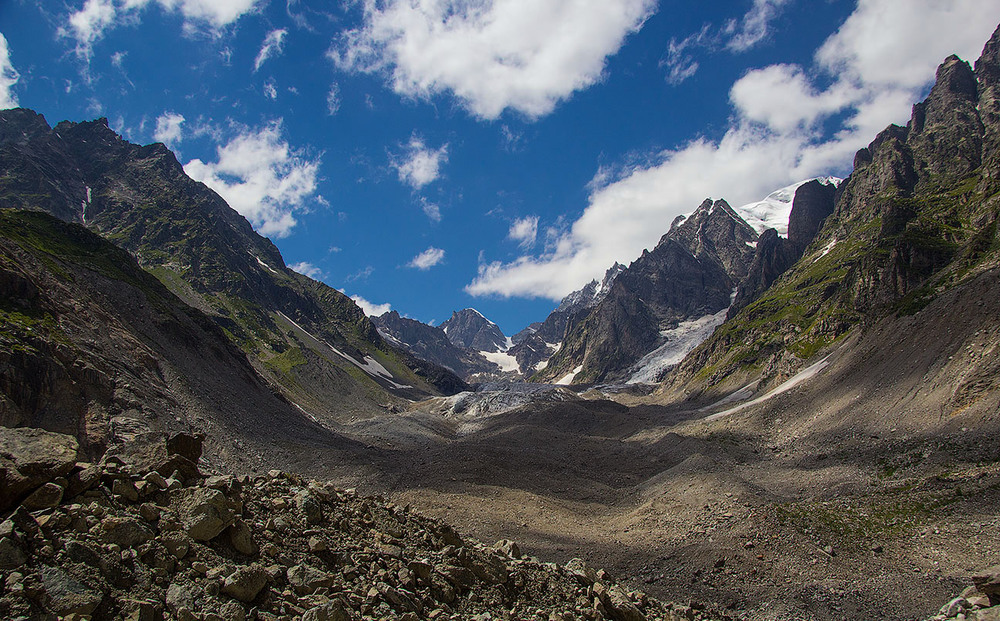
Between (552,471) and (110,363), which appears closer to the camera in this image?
(110,363)

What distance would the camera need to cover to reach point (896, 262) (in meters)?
100

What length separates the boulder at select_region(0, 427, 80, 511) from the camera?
8.88 meters

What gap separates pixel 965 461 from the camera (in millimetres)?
31938

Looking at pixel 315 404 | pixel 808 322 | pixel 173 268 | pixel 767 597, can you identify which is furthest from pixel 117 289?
pixel 808 322

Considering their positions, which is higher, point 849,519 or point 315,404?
point 315,404

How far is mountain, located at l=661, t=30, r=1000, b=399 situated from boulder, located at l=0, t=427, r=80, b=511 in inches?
2288

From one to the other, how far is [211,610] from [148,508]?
2.86 m

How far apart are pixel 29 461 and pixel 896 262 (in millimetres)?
129245

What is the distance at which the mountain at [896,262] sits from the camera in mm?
79625

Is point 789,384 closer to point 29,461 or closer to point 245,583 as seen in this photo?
point 245,583

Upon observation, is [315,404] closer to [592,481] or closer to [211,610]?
[592,481]

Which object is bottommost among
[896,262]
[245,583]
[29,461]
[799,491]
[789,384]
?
[799,491]

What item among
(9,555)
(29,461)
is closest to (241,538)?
(9,555)

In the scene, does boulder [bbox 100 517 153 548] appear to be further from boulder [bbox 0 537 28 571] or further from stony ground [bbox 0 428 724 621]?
boulder [bbox 0 537 28 571]
